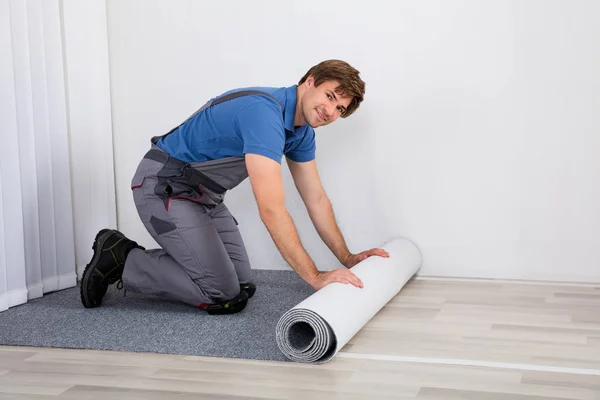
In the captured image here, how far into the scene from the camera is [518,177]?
3.27 meters

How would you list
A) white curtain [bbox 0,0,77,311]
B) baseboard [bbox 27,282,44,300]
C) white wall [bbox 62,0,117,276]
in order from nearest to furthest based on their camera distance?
1. white curtain [bbox 0,0,77,311]
2. baseboard [bbox 27,282,44,300]
3. white wall [bbox 62,0,117,276]

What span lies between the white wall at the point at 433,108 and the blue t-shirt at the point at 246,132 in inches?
25.5

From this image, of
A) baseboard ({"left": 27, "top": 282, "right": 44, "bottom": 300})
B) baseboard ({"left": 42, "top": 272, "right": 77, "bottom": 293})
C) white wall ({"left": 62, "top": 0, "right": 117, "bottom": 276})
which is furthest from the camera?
white wall ({"left": 62, "top": 0, "right": 117, "bottom": 276})

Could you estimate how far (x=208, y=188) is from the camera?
2.92 metres

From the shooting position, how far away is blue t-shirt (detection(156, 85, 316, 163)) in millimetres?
2467

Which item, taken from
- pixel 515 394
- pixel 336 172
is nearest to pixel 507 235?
pixel 336 172

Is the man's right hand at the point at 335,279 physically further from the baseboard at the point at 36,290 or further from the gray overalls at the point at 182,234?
the baseboard at the point at 36,290

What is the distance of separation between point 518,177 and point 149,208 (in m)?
1.71

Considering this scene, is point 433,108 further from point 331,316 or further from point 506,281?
point 331,316

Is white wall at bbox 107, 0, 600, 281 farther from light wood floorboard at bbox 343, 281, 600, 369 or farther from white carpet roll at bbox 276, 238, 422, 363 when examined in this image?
white carpet roll at bbox 276, 238, 422, 363

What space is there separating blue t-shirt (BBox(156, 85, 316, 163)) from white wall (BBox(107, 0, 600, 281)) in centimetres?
65

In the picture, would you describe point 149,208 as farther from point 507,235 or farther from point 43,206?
point 507,235

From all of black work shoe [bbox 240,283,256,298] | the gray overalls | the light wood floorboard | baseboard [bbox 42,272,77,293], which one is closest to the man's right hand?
the light wood floorboard

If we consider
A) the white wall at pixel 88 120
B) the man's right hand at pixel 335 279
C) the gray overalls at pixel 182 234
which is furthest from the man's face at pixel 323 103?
the white wall at pixel 88 120
